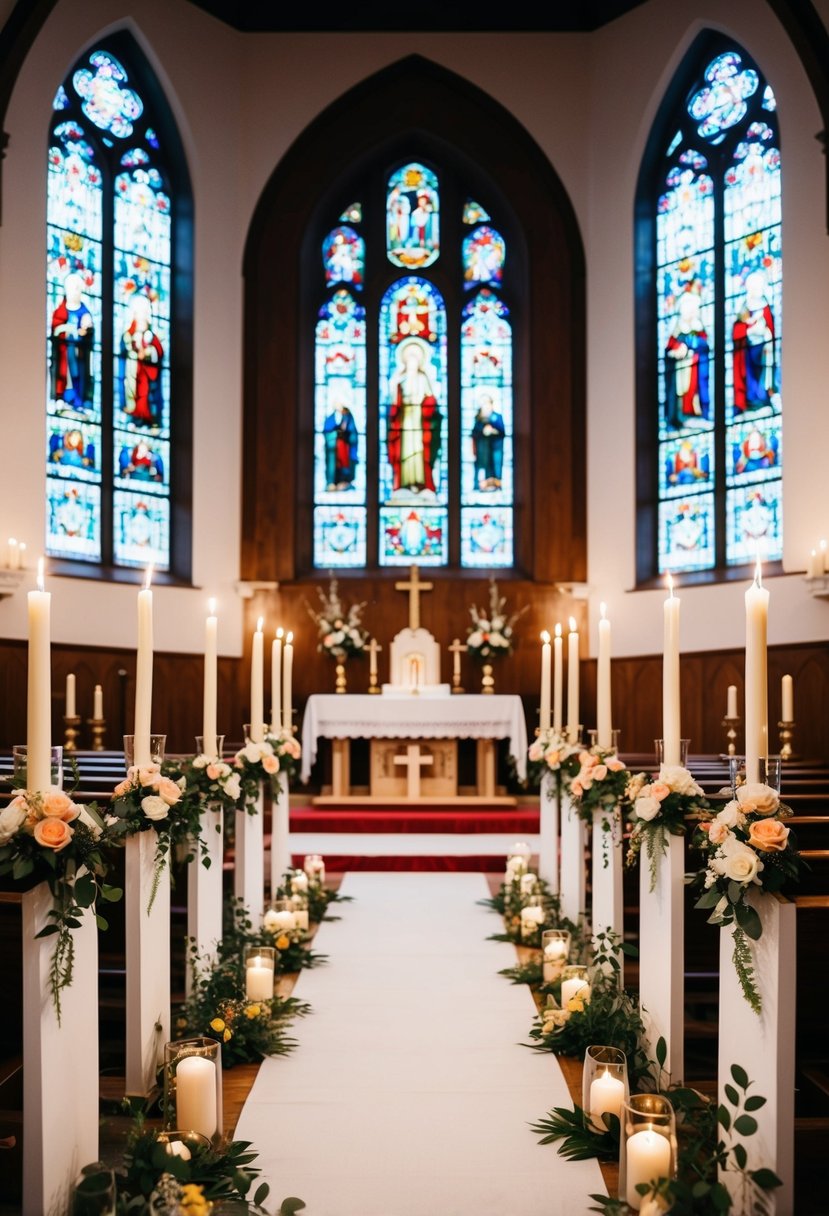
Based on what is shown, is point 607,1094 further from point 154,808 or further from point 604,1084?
point 154,808

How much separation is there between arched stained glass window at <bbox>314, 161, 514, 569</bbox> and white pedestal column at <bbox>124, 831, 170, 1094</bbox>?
29.2 ft

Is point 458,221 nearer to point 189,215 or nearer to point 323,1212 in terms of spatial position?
point 189,215

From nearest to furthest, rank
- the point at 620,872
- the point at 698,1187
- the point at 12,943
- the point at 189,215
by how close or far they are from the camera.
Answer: the point at 698,1187, the point at 12,943, the point at 620,872, the point at 189,215

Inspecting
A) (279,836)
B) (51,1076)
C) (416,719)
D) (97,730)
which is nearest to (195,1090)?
(51,1076)

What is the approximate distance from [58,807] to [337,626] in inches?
349

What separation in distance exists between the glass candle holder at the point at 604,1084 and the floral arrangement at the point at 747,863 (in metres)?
0.72

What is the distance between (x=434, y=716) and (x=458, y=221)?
5924 mm

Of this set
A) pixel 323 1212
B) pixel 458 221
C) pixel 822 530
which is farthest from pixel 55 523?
pixel 323 1212

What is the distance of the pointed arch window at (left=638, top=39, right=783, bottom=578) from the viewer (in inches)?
432

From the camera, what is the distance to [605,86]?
12164 millimetres

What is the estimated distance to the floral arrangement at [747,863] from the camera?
2.70 m

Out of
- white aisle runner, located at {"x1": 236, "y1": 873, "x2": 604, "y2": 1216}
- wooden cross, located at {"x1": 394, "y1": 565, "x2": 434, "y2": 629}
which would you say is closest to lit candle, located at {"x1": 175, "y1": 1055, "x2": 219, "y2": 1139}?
white aisle runner, located at {"x1": 236, "y1": 873, "x2": 604, "y2": 1216}

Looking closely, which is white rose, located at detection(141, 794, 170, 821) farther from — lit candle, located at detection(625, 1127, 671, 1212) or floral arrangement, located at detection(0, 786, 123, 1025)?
lit candle, located at detection(625, 1127, 671, 1212)

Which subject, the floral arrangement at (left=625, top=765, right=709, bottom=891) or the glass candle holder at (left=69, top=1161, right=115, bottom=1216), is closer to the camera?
the glass candle holder at (left=69, top=1161, right=115, bottom=1216)
